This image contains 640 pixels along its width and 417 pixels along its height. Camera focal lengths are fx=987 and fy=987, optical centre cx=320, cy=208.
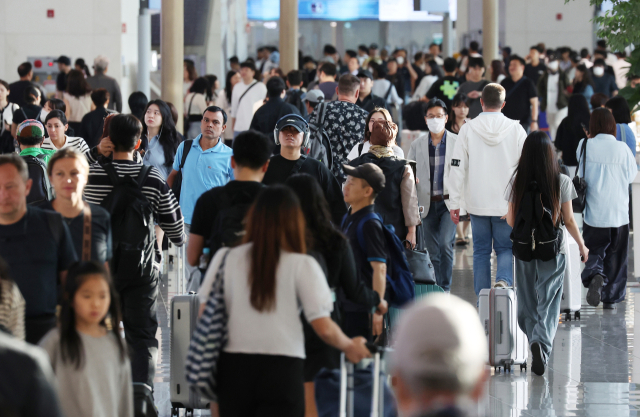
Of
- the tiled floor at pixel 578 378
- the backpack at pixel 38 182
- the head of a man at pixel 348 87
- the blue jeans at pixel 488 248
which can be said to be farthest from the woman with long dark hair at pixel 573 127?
the backpack at pixel 38 182

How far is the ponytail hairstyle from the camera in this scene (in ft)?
12.4

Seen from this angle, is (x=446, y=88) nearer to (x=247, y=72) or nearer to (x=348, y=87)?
(x=247, y=72)

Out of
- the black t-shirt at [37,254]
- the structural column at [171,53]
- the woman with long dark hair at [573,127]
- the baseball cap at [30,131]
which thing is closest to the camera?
the black t-shirt at [37,254]

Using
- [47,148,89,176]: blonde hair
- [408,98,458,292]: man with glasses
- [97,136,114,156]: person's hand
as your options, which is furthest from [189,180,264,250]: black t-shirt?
[408,98,458,292]: man with glasses

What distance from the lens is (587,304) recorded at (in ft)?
30.5

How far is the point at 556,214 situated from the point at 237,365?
139 inches

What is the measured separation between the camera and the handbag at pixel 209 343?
12.2ft

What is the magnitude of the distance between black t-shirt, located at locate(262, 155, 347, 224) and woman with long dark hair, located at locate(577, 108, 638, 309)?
340 centimetres

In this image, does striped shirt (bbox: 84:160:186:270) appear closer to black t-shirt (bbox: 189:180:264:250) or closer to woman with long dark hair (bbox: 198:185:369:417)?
black t-shirt (bbox: 189:180:264:250)

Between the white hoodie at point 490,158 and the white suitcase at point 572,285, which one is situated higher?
the white hoodie at point 490,158

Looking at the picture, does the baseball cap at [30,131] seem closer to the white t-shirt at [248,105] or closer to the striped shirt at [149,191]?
the striped shirt at [149,191]

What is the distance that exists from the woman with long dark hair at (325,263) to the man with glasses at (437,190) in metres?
4.08

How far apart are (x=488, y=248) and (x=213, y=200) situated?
12.1 feet

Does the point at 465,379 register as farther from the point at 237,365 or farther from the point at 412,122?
the point at 412,122
